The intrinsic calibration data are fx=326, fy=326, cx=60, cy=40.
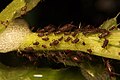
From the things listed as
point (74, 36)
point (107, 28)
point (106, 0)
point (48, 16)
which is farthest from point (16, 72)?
point (106, 0)

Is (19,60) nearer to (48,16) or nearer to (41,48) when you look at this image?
(41,48)

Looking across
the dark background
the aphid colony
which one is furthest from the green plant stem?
the dark background

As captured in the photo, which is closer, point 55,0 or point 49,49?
point 49,49

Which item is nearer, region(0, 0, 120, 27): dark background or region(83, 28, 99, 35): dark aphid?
region(83, 28, 99, 35): dark aphid

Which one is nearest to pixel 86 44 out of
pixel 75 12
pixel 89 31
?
pixel 89 31

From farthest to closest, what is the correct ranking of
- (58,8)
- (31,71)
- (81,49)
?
1. (58,8)
2. (31,71)
3. (81,49)

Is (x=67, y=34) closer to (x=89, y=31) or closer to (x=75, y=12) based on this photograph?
(x=89, y=31)

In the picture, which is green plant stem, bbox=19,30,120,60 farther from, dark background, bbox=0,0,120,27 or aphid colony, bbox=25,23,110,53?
dark background, bbox=0,0,120,27

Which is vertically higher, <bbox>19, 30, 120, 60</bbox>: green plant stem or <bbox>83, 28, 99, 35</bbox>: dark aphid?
<bbox>83, 28, 99, 35</bbox>: dark aphid
